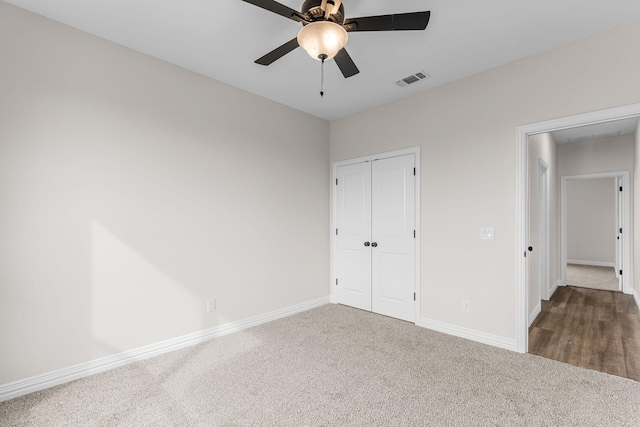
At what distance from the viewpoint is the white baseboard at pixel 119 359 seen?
2143 mm

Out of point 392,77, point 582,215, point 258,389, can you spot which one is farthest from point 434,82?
point 582,215

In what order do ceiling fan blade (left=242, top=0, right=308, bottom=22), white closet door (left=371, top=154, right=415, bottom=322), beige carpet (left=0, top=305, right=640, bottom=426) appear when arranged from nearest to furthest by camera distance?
ceiling fan blade (left=242, top=0, right=308, bottom=22)
beige carpet (left=0, top=305, right=640, bottom=426)
white closet door (left=371, top=154, right=415, bottom=322)

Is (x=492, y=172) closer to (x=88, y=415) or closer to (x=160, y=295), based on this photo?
(x=160, y=295)

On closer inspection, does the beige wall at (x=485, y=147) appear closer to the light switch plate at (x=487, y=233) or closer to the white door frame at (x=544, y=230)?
the light switch plate at (x=487, y=233)

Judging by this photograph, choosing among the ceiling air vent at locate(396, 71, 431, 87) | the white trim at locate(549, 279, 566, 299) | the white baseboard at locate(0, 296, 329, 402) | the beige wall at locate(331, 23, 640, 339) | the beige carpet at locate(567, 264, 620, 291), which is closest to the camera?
the white baseboard at locate(0, 296, 329, 402)

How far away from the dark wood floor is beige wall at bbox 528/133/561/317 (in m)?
0.27

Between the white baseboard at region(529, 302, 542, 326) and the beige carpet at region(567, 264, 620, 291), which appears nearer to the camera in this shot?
the white baseboard at region(529, 302, 542, 326)

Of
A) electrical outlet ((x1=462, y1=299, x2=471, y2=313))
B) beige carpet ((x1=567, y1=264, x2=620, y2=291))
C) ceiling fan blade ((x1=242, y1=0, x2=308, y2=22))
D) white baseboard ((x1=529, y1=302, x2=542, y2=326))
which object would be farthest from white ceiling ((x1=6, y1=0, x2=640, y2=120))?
beige carpet ((x1=567, y1=264, x2=620, y2=291))

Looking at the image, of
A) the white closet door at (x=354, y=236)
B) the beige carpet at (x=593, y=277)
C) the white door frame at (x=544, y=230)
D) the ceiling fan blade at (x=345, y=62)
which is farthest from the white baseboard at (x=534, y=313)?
the ceiling fan blade at (x=345, y=62)

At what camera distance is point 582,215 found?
7605 mm

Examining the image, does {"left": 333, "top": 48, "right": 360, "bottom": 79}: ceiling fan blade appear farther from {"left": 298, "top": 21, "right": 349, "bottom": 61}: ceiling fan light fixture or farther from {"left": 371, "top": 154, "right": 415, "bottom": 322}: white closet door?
{"left": 371, "top": 154, "right": 415, "bottom": 322}: white closet door

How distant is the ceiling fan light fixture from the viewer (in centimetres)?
166

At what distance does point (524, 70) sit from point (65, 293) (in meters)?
4.32

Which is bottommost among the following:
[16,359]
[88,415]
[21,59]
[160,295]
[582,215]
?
[88,415]
